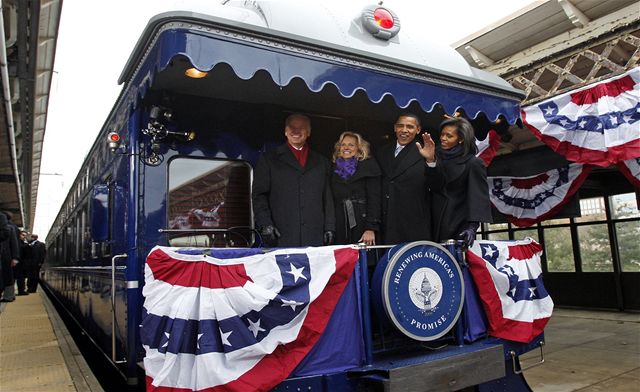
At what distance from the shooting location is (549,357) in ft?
20.7

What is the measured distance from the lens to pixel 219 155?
4234 mm

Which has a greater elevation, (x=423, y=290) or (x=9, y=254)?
(x=9, y=254)

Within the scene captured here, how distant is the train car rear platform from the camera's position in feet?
13.9

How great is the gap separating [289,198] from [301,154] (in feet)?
1.40

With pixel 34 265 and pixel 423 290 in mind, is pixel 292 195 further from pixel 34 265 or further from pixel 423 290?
pixel 34 265

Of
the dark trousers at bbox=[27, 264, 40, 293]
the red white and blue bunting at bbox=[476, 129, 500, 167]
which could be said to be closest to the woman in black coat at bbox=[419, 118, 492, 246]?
the red white and blue bunting at bbox=[476, 129, 500, 167]

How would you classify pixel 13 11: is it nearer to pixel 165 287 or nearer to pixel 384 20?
pixel 384 20

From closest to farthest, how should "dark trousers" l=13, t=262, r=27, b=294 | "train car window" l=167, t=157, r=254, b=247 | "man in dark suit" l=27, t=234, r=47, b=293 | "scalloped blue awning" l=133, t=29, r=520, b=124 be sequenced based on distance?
"scalloped blue awning" l=133, t=29, r=520, b=124
"train car window" l=167, t=157, r=254, b=247
"dark trousers" l=13, t=262, r=27, b=294
"man in dark suit" l=27, t=234, r=47, b=293

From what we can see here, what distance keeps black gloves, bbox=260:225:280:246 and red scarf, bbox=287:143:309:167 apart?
0.64 metres

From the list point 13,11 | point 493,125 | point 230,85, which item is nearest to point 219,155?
point 230,85

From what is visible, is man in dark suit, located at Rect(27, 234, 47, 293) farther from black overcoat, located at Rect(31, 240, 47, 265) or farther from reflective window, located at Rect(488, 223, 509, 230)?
reflective window, located at Rect(488, 223, 509, 230)

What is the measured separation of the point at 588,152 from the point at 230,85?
13.0 ft

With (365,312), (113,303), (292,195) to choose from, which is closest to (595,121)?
(292,195)

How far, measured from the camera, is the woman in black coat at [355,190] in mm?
4145
